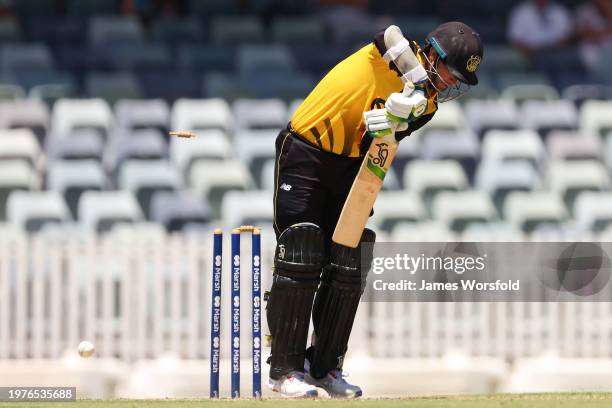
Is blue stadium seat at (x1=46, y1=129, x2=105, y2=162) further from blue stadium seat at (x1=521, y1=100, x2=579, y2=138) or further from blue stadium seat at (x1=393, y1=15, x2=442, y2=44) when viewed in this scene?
blue stadium seat at (x1=521, y1=100, x2=579, y2=138)

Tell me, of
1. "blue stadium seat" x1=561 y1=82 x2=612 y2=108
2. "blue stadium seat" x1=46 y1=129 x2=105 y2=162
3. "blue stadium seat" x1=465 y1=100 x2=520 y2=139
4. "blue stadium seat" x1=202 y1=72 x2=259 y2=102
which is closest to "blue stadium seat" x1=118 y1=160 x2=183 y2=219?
"blue stadium seat" x1=46 y1=129 x2=105 y2=162

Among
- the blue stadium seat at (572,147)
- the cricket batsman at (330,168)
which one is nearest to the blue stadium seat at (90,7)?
the blue stadium seat at (572,147)

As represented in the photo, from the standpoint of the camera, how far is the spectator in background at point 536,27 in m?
13.9

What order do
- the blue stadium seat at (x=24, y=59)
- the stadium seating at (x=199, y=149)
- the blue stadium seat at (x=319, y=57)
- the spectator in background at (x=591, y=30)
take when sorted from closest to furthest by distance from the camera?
the stadium seating at (x=199, y=149) < the blue stadium seat at (x=24, y=59) < the blue stadium seat at (x=319, y=57) < the spectator in background at (x=591, y=30)

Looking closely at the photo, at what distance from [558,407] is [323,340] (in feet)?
3.51

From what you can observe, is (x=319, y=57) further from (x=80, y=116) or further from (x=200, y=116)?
(x=80, y=116)

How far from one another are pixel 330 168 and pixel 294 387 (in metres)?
0.88

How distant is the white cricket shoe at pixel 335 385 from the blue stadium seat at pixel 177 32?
298 inches

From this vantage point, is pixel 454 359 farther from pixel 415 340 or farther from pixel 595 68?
pixel 595 68

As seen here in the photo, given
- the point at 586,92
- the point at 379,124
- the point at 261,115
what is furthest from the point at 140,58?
the point at 379,124

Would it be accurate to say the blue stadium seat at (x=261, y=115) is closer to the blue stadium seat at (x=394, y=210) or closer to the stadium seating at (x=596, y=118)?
the blue stadium seat at (x=394, y=210)

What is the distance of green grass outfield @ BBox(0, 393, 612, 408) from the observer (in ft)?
17.8

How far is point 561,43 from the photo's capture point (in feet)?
46.6

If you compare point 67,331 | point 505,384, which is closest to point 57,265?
point 67,331
